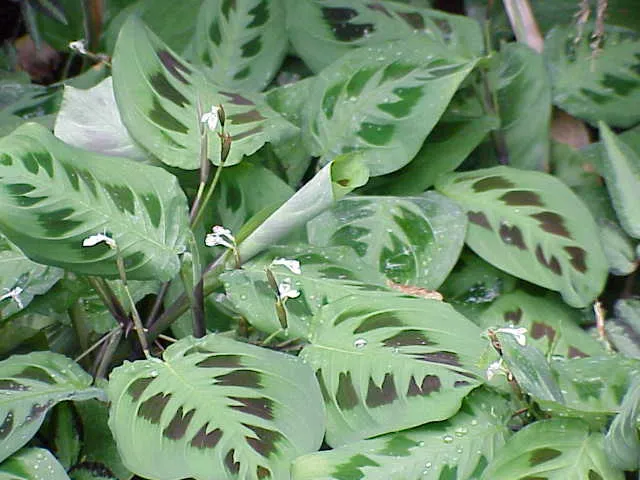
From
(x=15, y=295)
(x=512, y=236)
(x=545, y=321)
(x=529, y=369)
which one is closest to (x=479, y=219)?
(x=512, y=236)

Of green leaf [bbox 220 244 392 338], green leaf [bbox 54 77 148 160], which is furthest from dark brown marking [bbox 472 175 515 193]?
green leaf [bbox 54 77 148 160]

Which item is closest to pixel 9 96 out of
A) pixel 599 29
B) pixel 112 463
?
pixel 112 463

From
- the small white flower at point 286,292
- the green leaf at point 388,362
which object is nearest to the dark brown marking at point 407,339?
the green leaf at point 388,362

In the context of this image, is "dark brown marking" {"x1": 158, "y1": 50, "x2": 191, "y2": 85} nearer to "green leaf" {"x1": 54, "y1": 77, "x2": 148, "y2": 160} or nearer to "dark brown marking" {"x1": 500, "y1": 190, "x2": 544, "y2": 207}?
"green leaf" {"x1": 54, "y1": 77, "x2": 148, "y2": 160}

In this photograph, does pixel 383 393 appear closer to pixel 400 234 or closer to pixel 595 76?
pixel 400 234

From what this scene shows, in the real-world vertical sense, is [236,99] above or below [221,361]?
above

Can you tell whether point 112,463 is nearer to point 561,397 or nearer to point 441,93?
point 561,397
